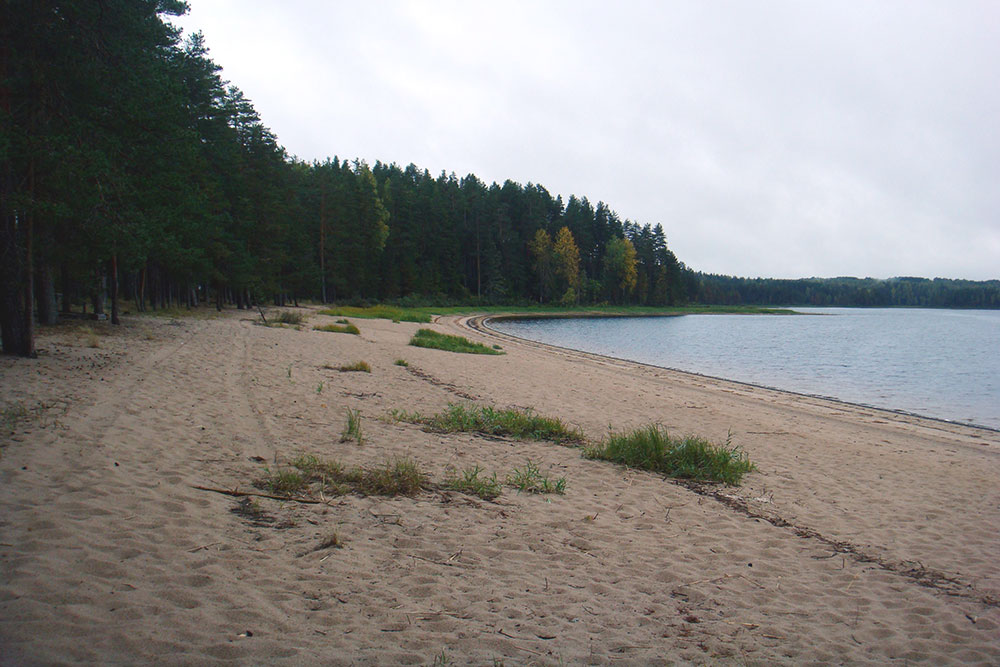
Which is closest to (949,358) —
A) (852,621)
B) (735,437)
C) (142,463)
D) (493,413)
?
(735,437)

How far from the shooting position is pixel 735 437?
35.9ft

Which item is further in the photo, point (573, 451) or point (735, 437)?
point (735, 437)

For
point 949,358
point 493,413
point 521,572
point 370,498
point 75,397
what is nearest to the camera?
point 521,572

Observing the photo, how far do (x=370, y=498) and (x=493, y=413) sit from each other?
4381 mm

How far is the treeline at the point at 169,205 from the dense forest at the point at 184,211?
0.18ft

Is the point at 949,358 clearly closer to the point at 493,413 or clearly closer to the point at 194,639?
the point at 493,413

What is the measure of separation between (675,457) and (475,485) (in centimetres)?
327

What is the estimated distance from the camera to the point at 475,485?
6.25 meters

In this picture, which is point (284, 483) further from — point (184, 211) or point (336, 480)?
point (184, 211)

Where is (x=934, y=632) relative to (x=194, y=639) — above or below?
below

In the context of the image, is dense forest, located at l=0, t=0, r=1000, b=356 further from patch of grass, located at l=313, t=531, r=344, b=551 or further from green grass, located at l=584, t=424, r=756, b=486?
green grass, located at l=584, t=424, r=756, b=486

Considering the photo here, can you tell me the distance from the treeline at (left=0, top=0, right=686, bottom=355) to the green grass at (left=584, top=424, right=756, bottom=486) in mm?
11148

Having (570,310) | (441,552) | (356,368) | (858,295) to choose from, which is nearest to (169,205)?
(356,368)

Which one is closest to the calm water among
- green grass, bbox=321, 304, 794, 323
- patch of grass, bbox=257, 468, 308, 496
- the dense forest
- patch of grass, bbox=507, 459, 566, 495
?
patch of grass, bbox=507, 459, 566, 495
